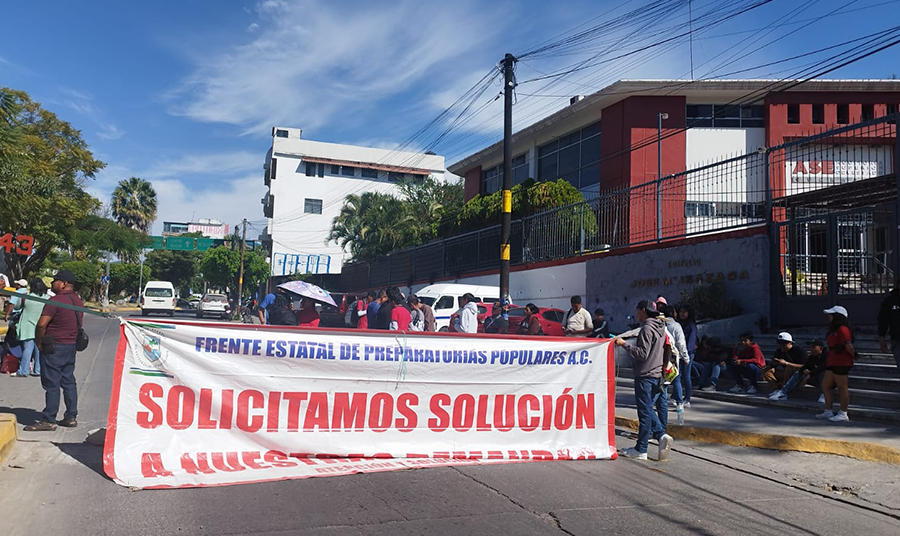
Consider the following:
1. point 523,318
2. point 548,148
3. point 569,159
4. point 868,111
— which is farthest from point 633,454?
point 548,148

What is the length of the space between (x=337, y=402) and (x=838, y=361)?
6390 mm

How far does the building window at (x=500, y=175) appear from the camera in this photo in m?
37.8

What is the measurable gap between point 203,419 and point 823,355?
864 cm

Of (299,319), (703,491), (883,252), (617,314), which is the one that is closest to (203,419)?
(703,491)

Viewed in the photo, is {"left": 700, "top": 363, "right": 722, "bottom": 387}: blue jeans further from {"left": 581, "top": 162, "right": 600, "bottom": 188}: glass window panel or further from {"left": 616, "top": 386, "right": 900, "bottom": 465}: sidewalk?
{"left": 581, "top": 162, "right": 600, "bottom": 188}: glass window panel

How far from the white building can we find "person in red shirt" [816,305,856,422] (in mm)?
55202

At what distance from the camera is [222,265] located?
60094 mm

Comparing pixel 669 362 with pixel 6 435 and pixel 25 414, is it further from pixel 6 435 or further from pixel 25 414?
pixel 25 414

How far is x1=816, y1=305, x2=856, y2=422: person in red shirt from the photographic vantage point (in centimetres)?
909

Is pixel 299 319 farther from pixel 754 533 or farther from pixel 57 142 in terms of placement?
pixel 57 142

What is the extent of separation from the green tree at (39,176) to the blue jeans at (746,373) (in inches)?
676

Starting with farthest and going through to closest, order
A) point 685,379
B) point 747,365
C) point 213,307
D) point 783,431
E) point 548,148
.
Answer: point 213,307, point 548,148, point 747,365, point 685,379, point 783,431

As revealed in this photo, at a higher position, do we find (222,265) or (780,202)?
(222,265)

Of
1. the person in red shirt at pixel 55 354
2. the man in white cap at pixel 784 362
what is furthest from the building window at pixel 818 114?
the person in red shirt at pixel 55 354
